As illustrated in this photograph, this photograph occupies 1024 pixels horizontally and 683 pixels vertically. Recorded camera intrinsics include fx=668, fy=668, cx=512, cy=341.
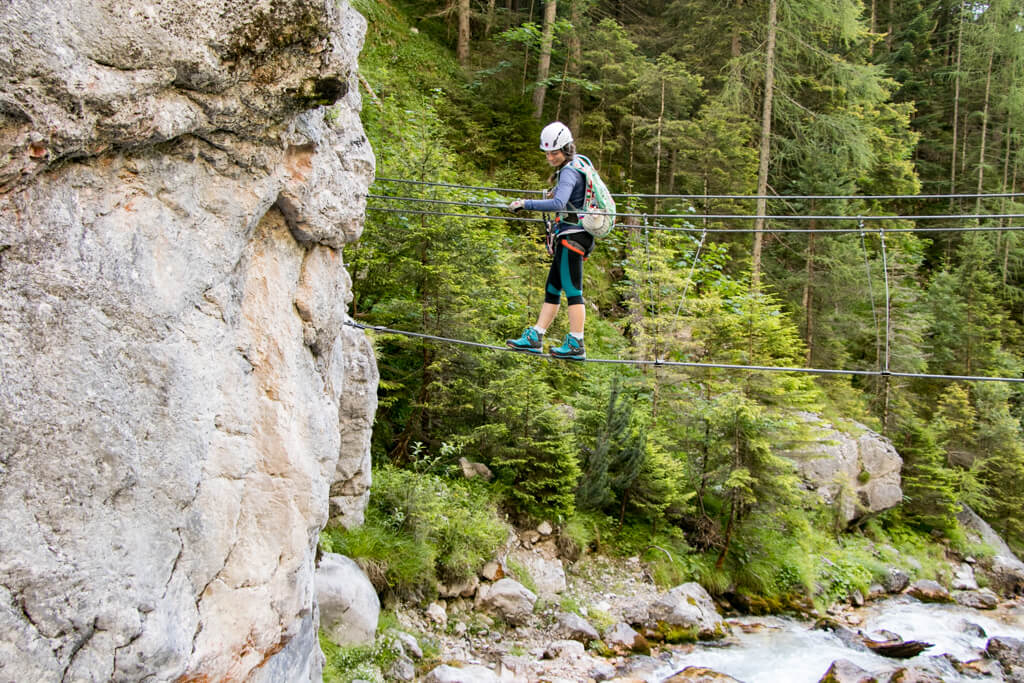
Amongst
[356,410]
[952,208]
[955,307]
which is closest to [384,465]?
[356,410]

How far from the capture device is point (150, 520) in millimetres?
4277

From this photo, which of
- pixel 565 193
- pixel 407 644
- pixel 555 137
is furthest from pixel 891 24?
pixel 407 644

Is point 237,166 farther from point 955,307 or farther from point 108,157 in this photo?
point 955,307

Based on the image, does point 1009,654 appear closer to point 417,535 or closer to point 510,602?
point 510,602

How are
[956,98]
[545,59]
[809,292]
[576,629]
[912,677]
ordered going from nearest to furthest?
[912,677] → [576,629] → [545,59] → [809,292] → [956,98]

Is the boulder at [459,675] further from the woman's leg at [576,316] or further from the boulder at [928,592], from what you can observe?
the boulder at [928,592]

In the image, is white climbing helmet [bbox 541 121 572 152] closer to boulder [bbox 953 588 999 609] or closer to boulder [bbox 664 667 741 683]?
boulder [bbox 664 667 741 683]

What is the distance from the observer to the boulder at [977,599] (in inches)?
604

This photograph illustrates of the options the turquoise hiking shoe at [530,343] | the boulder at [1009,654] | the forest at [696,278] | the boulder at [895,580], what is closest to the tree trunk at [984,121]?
the forest at [696,278]

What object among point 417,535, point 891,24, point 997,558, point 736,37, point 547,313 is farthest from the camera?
point 891,24

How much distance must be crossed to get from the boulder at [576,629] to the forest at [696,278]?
165cm

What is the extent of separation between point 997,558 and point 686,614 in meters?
12.0

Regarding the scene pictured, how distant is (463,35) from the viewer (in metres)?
21.7

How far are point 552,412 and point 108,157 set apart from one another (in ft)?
27.2
